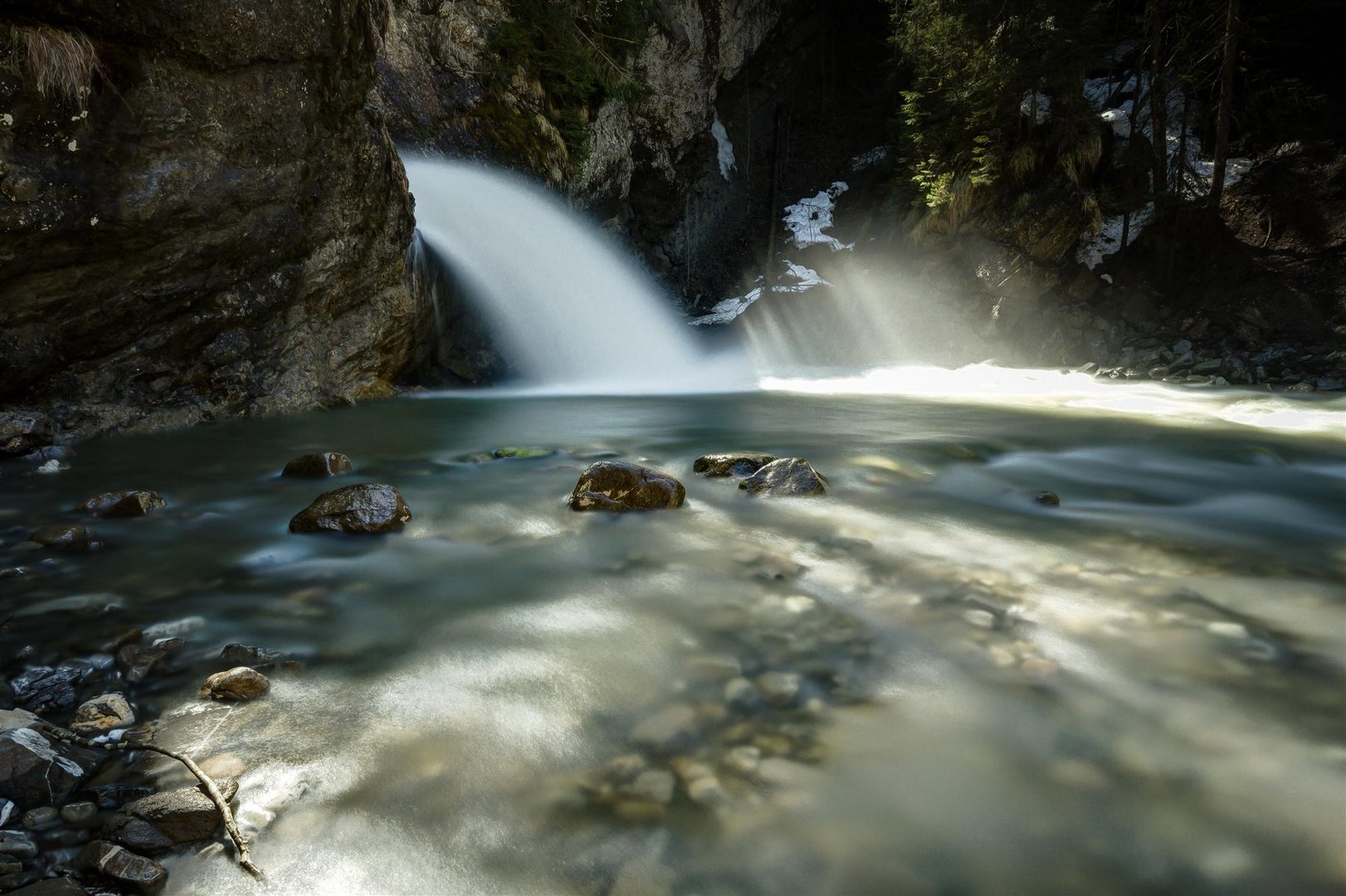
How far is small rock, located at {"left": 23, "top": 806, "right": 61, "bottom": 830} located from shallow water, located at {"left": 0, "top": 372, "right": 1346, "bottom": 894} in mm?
287

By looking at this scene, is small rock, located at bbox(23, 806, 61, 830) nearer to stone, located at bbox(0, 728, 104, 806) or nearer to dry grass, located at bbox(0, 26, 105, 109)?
stone, located at bbox(0, 728, 104, 806)

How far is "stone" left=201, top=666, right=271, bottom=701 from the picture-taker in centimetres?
190

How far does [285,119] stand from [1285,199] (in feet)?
52.7

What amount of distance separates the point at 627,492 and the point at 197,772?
256 centimetres

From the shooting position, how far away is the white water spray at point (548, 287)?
10758 mm

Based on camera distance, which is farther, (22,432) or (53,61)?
(22,432)

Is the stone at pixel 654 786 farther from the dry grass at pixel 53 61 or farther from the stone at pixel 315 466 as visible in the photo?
the dry grass at pixel 53 61

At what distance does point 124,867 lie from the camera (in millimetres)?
1259

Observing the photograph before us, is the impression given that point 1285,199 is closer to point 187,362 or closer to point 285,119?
point 285,119

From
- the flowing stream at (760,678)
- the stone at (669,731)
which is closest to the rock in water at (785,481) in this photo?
the flowing stream at (760,678)

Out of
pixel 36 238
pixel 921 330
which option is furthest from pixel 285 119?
pixel 921 330

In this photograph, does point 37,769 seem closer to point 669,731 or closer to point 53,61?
point 669,731

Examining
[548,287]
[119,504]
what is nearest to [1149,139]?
[548,287]

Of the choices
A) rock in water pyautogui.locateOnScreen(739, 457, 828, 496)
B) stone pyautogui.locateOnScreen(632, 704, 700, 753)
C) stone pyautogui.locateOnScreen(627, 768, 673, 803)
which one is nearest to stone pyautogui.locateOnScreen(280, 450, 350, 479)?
rock in water pyautogui.locateOnScreen(739, 457, 828, 496)
